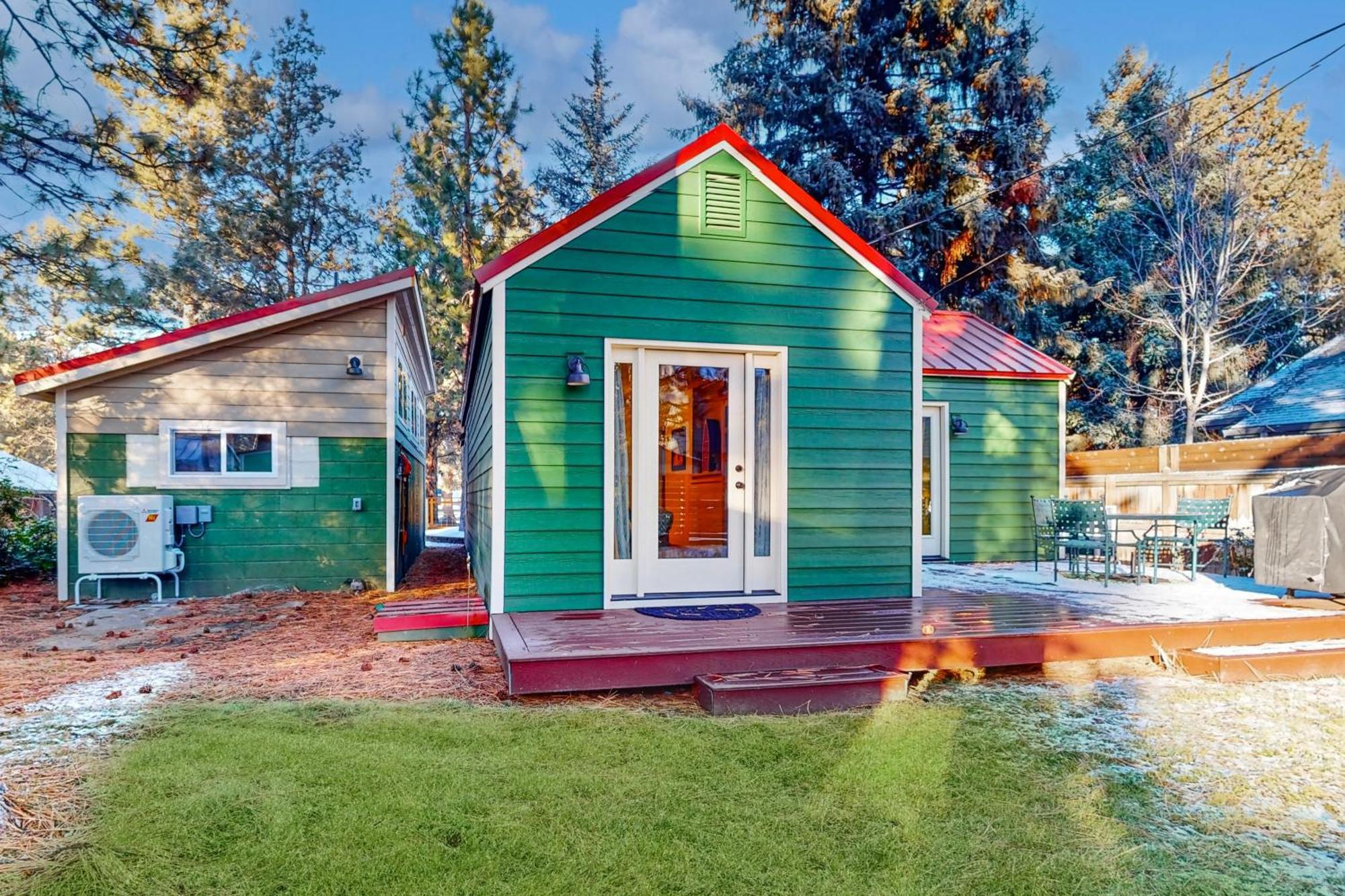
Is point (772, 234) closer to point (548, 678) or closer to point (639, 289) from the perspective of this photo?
point (639, 289)

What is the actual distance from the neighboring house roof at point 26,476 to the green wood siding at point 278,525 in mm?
7069

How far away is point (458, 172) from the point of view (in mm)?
18828

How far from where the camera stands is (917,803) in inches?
101

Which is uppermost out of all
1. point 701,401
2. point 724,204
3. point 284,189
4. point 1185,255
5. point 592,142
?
point 592,142

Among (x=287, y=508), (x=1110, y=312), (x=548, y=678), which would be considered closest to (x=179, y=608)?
(x=287, y=508)

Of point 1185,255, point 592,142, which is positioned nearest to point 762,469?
point 1185,255

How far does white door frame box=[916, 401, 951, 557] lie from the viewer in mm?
9195

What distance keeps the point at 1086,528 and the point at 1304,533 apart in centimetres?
159

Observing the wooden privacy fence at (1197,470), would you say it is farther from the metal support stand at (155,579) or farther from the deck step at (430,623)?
the metal support stand at (155,579)

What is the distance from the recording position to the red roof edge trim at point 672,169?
503 cm

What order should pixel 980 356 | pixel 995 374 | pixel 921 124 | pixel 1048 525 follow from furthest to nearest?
pixel 921 124
pixel 980 356
pixel 995 374
pixel 1048 525

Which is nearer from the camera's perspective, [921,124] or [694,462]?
[694,462]

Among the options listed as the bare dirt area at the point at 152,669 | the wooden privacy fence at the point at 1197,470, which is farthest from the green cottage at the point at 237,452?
the wooden privacy fence at the point at 1197,470

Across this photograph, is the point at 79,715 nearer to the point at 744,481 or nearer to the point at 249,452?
the point at 744,481
